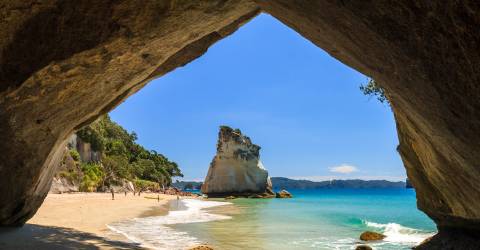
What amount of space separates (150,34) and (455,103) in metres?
5.09

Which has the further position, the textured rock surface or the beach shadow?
the beach shadow

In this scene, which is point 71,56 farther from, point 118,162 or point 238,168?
point 238,168

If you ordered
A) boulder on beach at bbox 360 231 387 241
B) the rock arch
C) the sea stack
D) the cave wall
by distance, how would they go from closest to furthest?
the cave wall < the rock arch < boulder on beach at bbox 360 231 387 241 < the sea stack

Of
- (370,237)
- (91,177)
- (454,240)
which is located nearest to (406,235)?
(370,237)

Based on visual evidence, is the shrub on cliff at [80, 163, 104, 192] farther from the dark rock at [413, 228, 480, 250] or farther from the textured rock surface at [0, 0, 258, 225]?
the dark rock at [413, 228, 480, 250]

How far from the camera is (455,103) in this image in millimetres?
3361

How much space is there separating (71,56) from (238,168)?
72090 millimetres

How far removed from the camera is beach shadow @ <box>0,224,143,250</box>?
8.64 metres

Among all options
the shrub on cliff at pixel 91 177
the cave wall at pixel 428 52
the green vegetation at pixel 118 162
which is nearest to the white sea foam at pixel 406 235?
the cave wall at pixel 428 52

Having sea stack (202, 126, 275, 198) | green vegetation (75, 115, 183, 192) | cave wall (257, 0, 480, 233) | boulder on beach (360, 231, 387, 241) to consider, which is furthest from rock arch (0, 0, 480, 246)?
sea stack (202, 126, 275, 198)

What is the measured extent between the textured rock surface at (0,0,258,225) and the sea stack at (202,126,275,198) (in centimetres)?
6745

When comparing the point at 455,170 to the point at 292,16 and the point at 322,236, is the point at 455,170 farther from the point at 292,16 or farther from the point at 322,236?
the point at 322,236

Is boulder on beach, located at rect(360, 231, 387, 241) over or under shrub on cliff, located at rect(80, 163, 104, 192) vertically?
under

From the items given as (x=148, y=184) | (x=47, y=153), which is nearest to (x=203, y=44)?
(x=47, y=153)
